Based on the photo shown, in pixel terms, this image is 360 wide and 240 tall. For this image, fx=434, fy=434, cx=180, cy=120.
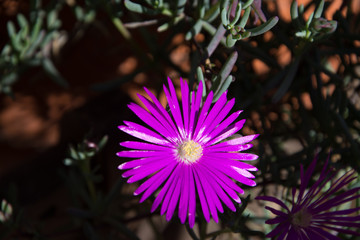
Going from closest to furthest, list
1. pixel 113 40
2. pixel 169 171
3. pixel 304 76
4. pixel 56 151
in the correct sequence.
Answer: pixel 169 171 < pixel 304 76 < pixel 56 151 < pixel 113 40

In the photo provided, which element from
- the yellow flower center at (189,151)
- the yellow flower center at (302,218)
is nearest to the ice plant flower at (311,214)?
the yellow flower center at (302,218)

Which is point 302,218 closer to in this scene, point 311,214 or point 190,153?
point 311,214

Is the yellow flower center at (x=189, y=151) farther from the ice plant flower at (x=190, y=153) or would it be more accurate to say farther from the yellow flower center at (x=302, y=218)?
the yellow flower center at (x=302, y=218)

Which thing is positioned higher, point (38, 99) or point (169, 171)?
point (169, 171)

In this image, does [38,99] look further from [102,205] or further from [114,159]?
[102,205]

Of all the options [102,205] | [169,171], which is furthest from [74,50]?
[169,171]

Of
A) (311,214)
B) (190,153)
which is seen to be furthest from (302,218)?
(190,153)
